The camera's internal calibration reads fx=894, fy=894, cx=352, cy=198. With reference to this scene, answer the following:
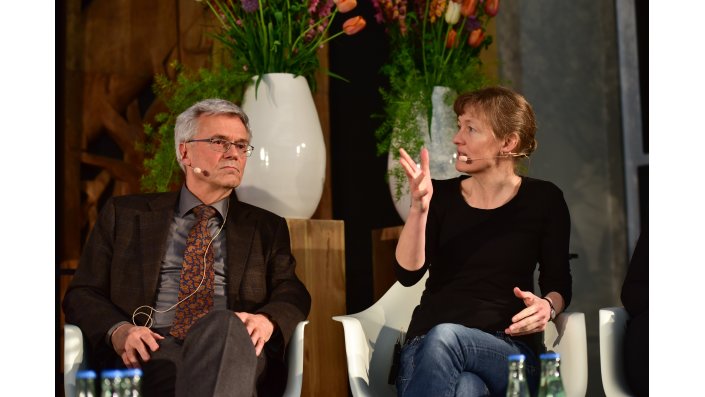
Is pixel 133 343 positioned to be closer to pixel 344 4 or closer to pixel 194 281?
pixel 194 281

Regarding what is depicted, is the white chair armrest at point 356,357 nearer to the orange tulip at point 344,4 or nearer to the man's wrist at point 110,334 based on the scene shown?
the man's wrist at point 110,334

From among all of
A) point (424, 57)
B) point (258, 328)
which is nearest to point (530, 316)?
point (258, 328)

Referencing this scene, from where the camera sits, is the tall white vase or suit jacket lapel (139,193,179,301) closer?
suit jacket lapel (139,193,179,301)

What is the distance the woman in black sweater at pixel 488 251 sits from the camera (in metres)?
2.56

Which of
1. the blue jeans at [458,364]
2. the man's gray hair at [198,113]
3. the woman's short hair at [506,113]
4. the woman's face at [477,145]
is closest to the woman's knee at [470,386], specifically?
the blue jeans at [458,364]

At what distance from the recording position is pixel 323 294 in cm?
335

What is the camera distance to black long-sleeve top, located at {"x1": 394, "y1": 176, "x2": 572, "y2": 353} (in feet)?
8.86

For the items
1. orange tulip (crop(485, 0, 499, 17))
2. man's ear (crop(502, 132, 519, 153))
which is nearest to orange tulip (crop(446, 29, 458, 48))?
orange tulip (crop(485, 0, 499, 17))

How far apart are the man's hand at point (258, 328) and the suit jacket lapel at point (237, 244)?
0.74 feet

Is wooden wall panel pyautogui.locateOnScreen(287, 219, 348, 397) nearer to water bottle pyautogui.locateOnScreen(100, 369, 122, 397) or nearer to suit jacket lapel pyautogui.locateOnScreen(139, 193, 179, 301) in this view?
suit jacket lapel pyautogui.locateOnScreen(139, 193, 179, 301)

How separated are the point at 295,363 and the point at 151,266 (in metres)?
0.55

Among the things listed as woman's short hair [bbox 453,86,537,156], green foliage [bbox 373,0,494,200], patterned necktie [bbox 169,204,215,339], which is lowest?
patterned necktie [bbox 169,204,215,339]

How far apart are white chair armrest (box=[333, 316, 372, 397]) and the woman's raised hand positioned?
18.0 inches
